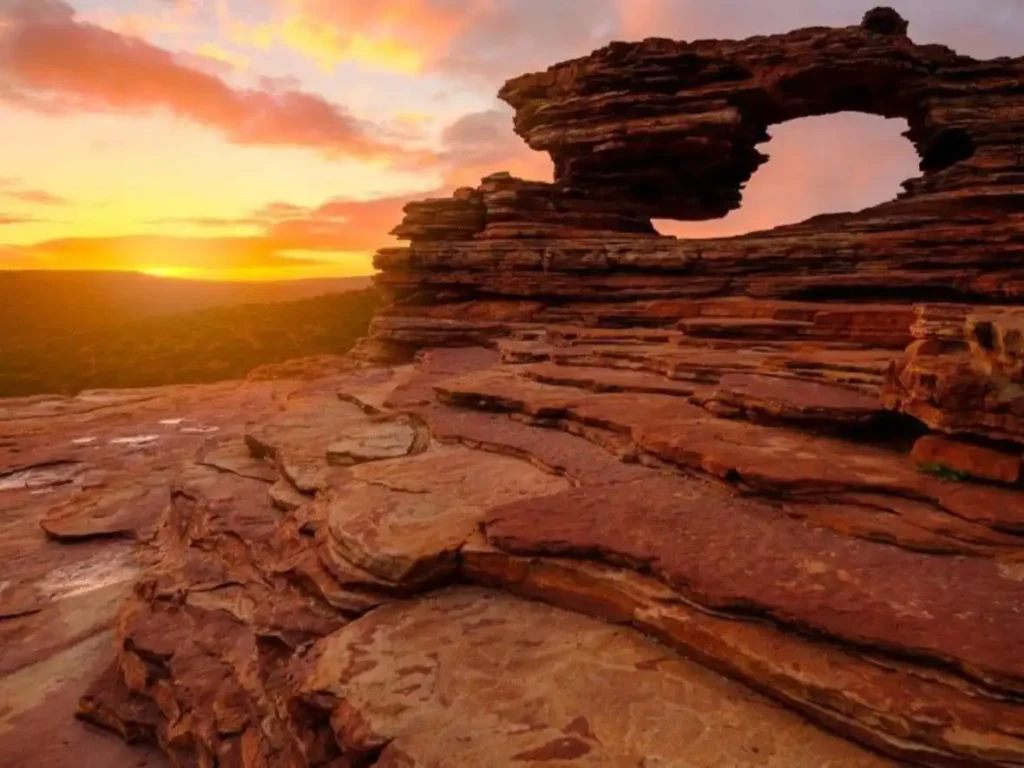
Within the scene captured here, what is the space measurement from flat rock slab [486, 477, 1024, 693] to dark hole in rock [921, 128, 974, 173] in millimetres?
17745

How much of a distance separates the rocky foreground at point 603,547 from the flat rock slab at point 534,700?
2cm

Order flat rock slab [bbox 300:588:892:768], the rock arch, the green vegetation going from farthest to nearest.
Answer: the green vegetation, the rock arch, flat rock slab [bbox 300:588:892:768]

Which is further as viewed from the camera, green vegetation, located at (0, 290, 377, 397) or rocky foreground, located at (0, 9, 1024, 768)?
green vegetation, located at (0, 290, 377, 397)

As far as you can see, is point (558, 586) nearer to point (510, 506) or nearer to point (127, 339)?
point (510, 506)

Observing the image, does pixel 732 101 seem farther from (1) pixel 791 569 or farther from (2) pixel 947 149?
(1) pixel 791 569

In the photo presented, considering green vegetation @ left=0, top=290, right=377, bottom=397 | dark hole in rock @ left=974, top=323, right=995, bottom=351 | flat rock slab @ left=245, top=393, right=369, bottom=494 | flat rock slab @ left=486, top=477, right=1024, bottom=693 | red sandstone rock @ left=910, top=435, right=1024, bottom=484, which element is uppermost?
dark hole in rock @ left=974, top=323, right=995, bottom=351

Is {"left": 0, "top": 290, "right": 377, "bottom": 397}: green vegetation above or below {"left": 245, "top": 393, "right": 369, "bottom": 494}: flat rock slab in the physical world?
below

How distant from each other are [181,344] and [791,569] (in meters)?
42.6

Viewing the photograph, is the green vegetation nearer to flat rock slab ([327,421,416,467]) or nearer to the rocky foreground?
the rocky foreground

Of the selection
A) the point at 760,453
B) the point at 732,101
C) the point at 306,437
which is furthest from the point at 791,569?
the point at 732,101

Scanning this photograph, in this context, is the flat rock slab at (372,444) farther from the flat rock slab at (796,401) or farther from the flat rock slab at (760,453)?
the flat rock slab at (796,401)

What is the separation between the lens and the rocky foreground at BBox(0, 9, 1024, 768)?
367cm

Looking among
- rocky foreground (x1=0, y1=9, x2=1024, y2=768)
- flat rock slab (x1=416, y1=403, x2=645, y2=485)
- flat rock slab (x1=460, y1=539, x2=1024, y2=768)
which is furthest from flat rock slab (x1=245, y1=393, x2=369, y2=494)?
flat rock slab (x1=460, y1=539, x2=1024, y2=768)

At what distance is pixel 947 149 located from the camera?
1895 cm
